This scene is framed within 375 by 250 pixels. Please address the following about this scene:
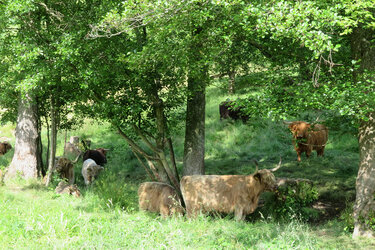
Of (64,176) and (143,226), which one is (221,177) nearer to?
(143,226)

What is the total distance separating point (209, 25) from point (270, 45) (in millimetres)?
1508

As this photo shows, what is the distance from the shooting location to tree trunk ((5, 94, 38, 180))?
13.0 metres

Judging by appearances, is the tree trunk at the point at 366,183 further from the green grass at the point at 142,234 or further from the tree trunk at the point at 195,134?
the tree trunk at the point at 195,134

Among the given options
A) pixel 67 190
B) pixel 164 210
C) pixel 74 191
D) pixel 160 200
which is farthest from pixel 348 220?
pixel 67 190

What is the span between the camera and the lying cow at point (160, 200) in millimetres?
9305

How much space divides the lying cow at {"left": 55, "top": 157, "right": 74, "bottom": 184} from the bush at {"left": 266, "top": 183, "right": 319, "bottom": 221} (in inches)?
259

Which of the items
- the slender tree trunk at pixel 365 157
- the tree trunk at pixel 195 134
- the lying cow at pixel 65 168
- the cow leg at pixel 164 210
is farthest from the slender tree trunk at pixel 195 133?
the lying cow at pixel 65 168

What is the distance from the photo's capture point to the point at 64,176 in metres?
12.9

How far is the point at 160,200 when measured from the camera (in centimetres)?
934

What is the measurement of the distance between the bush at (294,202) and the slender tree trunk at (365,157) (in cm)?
142

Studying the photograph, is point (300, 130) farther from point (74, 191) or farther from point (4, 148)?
point (4, 148)

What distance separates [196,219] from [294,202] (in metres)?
2.68

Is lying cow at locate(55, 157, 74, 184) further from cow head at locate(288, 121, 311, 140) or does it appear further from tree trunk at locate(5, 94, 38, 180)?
cow head at locate(288, 121, 311, 140)

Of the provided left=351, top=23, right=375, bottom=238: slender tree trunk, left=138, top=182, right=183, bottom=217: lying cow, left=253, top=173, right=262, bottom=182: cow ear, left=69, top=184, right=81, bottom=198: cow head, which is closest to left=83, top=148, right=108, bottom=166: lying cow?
left=69, top=184, right=81, bottom=198: cow head
